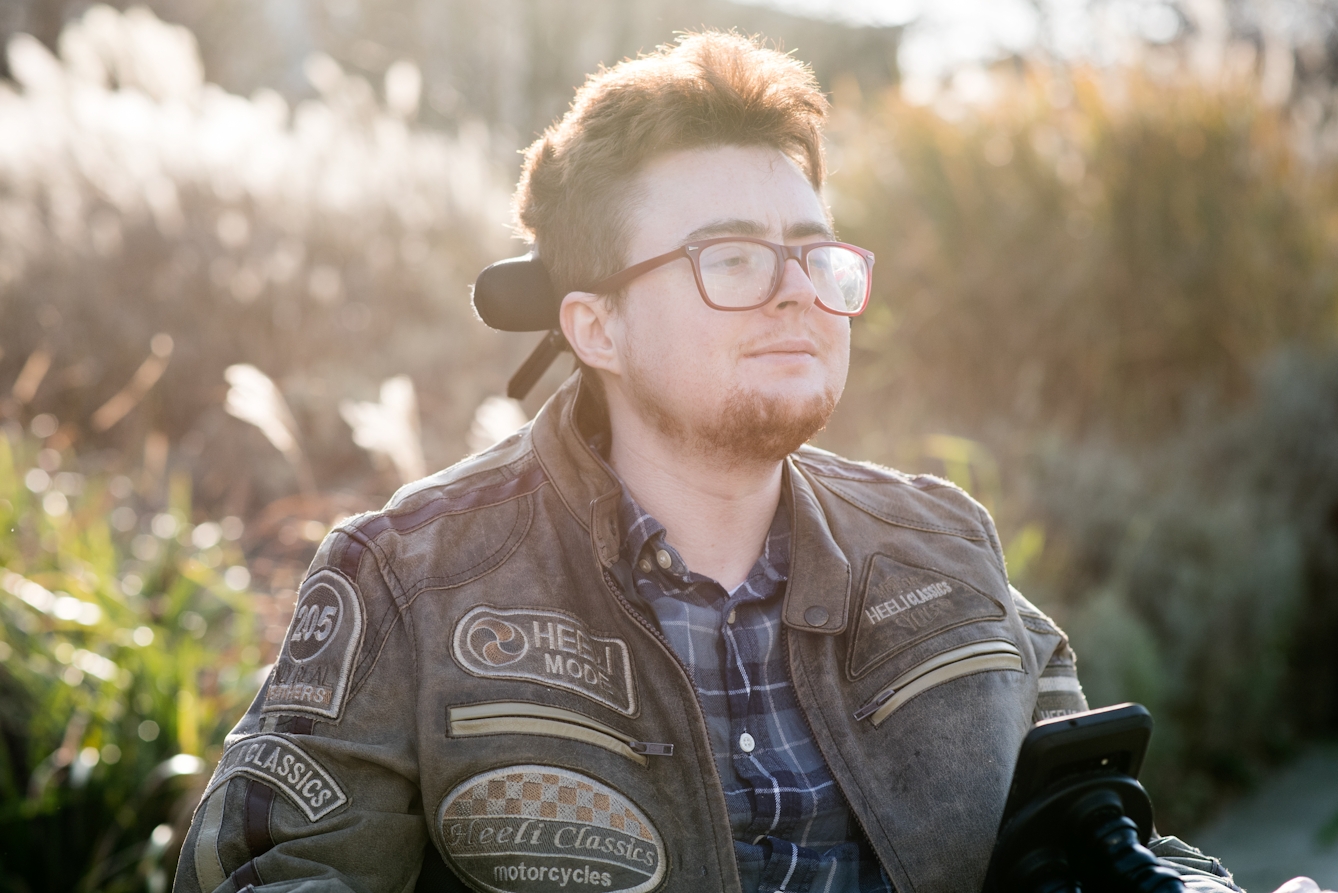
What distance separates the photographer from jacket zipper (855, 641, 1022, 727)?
217 cm

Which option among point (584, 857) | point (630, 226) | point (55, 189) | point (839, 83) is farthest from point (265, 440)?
point (839, 83)

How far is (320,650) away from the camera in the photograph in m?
1.93

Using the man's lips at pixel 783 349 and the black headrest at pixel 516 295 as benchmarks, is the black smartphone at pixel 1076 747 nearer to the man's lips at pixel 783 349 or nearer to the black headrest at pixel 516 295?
the man's lips at pixel 783 349

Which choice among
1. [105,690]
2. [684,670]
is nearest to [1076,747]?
[684,670]

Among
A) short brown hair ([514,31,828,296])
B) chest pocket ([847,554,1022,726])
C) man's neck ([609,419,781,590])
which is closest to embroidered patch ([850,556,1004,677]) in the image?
chest pocket ([847,554,1022,726])

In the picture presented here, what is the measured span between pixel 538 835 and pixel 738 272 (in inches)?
45.9

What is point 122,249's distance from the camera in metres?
6.39

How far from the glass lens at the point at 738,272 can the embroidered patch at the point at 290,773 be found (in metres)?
1.17

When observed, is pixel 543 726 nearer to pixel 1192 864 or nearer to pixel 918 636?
pixel 918 636

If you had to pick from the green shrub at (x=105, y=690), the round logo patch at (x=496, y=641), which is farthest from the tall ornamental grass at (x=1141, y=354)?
the round logo patch at (x=496, y=641)

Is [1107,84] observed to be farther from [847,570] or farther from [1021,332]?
[847,570]

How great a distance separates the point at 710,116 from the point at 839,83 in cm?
820

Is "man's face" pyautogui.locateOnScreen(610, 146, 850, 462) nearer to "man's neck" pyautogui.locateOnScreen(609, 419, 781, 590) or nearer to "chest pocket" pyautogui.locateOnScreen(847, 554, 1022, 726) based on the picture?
"man's neck" pyautogui.locateOnScreen(609, 419, 781, 590)

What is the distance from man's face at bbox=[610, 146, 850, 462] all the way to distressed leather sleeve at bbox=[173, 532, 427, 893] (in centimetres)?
72
